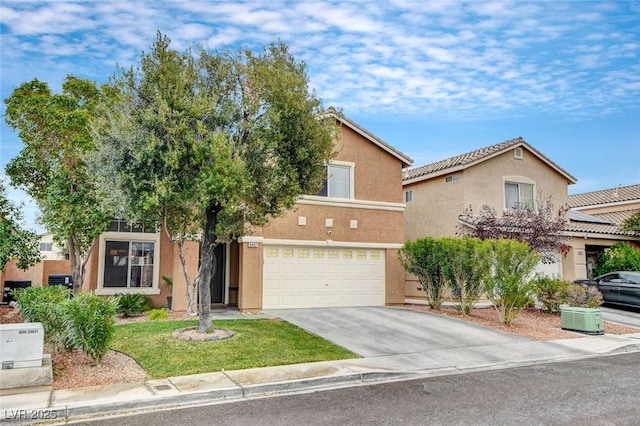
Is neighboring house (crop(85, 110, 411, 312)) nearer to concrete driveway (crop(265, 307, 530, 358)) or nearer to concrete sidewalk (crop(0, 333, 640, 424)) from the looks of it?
concrete driveway (crop(265, 307, 530, 358))

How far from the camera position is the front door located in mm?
17438

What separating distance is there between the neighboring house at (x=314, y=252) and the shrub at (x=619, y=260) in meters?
11.3

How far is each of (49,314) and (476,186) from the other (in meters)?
16.7

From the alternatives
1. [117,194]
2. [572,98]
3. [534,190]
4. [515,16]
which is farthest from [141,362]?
[534,190]

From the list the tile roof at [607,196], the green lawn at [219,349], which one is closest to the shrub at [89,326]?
the green lawn at [219,349]

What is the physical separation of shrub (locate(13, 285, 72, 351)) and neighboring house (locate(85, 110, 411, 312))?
15.0 ft

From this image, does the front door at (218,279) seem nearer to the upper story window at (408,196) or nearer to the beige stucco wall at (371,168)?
the beige stucco wall at (371,168)

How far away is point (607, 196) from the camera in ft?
102

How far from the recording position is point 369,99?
1566 cm

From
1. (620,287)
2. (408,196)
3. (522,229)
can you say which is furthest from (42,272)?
(620,287)

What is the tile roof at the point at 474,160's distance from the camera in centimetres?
1997

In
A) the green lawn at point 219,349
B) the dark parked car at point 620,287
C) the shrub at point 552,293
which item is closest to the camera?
the green lawn at point 219,349

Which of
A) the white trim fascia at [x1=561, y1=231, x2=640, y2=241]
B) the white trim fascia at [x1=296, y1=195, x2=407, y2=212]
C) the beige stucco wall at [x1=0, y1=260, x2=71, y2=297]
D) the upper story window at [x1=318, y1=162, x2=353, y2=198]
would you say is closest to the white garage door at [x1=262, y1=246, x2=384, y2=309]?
the white trim fascia at [x1=296, y1=195, x2=407, y2=212]

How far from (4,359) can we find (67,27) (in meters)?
7.79
